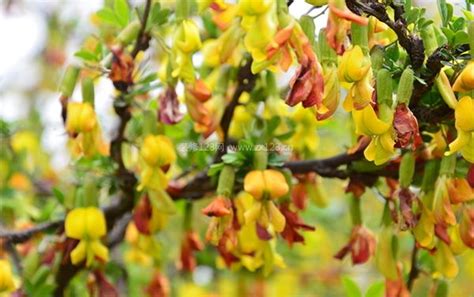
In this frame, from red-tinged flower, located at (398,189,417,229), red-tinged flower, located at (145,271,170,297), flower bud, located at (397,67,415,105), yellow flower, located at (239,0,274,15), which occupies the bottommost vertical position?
red-tinged flower, located at (145,271,170,297)

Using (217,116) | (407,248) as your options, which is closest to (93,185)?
(217,116)

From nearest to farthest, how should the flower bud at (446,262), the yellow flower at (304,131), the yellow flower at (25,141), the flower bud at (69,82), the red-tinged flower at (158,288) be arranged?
the flower bud at (446,262) < the flower bud at (69,82) < the yellow flower at (304,131) < the red-tinged flower at (158,288) < the yellow flower at (25,141)

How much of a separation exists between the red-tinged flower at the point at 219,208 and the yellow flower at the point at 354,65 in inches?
9.8

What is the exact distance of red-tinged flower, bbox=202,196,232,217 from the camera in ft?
3.34

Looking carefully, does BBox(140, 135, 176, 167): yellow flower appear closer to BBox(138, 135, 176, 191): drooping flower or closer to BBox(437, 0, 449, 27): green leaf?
BBox(138, 135, 176, 191): drooping flower

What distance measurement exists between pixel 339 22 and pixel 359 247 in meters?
0.44

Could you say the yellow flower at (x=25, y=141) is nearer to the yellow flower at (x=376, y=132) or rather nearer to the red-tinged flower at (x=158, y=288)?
the red-tinged flower at (x=158, y=288)

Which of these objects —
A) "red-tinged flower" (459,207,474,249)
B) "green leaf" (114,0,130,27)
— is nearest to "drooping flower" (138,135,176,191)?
"green leaf" (114,0,130,27)

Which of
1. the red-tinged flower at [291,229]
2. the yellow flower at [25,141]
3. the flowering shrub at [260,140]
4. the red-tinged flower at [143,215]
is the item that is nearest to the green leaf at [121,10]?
the flowering shrub at [260,140]

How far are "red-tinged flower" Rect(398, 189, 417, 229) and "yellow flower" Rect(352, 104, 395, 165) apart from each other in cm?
10

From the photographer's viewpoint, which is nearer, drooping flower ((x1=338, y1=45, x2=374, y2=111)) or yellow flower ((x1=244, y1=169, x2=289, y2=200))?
drooping flower ((x1=338, y1=45, x2=374, y2=111))

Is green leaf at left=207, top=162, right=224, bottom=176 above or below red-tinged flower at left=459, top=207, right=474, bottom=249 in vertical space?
above

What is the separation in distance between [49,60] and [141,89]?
6.91 ft

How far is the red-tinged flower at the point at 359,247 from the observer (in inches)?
47.5
